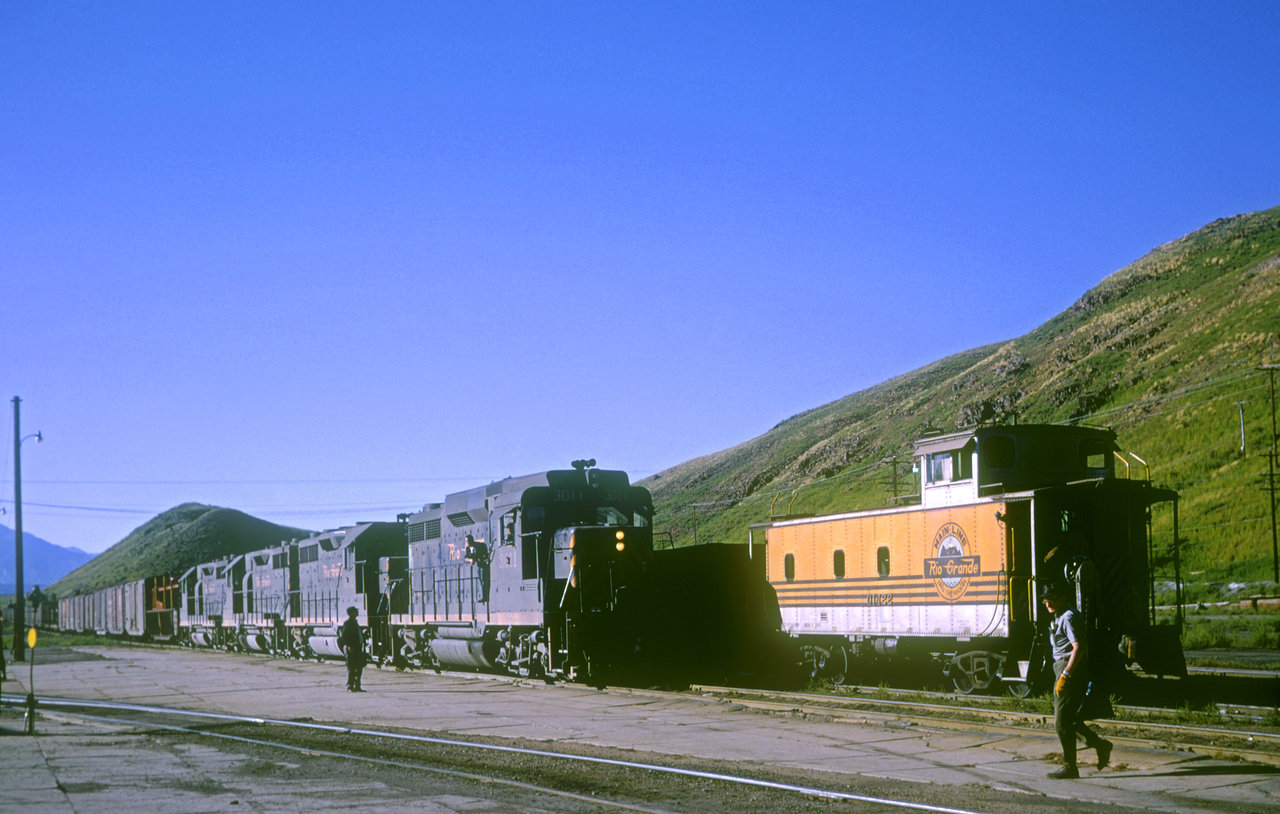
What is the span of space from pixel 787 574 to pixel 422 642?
9490 mm

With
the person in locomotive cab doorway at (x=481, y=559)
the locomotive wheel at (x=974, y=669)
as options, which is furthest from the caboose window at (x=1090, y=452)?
the person in locomotive cab doorway at (x=481, y=559)

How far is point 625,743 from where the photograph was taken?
13922 millimetres

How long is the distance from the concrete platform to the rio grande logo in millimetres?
4544

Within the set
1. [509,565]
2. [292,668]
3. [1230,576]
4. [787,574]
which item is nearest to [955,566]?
[787,574]

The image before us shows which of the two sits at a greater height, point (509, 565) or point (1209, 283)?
point (1209, 283)

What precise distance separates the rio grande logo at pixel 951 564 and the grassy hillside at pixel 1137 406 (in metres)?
5.05

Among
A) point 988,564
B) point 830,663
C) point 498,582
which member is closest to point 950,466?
point 988,564

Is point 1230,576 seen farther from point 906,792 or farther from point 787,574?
point 906,792

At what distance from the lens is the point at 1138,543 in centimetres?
1847

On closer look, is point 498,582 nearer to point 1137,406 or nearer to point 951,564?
point 951,564

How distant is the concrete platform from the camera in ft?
33.5

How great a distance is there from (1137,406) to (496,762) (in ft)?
190

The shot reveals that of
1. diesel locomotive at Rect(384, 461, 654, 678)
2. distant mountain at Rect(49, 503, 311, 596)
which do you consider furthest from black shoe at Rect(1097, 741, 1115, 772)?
distant mountain at Rect(49, 503, 311, 596)

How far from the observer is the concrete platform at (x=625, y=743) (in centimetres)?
1020
